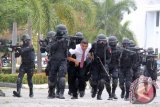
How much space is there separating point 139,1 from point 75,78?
53.9 m

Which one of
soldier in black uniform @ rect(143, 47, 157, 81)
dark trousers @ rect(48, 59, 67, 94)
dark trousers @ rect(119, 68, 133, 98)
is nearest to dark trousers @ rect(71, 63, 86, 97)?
dark trousers @ rect(48, 59, 67, 94)

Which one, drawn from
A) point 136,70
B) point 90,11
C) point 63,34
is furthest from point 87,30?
point 63,34

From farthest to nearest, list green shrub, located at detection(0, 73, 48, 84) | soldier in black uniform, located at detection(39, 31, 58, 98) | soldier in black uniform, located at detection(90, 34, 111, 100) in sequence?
green shrub, located at detection(0, 73, 48, 84), soldier in black uniform, located at detection(90, 34, 111, 100), soldier in black uniform, located at detection(39, 31, 58, 98)

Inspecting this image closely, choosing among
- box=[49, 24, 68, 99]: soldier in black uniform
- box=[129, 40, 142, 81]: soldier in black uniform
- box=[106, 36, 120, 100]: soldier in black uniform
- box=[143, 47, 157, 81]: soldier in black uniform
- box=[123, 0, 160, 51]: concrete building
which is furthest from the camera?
box=[123, 0, 160, 51]: concrete building

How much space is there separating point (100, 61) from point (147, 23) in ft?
168

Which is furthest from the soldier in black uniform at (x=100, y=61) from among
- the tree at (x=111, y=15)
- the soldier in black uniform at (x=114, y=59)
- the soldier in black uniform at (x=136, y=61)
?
the tree at (x=111, y=15)

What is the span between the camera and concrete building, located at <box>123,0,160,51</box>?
209 feet

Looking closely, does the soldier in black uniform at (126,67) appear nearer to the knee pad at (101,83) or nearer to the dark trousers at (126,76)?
the dark trousers at (126,76)

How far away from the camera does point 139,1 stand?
6788cm

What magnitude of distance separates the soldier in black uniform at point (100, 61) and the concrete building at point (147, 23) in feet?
158

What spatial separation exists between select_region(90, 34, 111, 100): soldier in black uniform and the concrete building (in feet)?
158

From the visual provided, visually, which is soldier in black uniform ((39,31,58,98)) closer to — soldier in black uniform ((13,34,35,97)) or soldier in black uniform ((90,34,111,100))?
soldier in black uniform ((13,34,35,97))

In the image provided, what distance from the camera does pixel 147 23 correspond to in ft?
214

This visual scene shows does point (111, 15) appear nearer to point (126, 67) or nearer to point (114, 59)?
point (126, 67)
